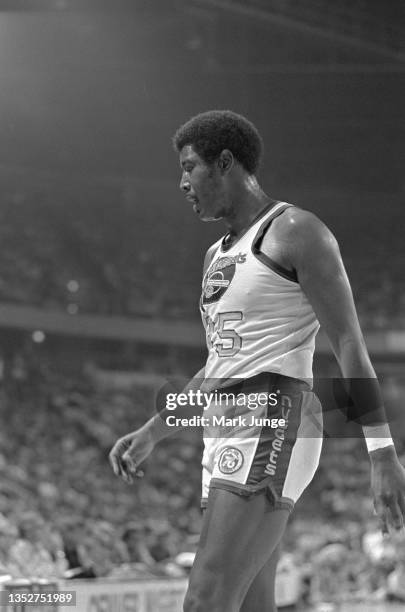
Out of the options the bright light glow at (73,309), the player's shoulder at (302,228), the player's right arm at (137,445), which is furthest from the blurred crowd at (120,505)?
the player's shoulder at (302,228)

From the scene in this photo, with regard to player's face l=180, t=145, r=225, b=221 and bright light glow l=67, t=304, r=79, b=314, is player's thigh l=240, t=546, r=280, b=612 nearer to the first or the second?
player's face l=180, t=145, r=225, b=221

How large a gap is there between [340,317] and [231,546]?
55 cm

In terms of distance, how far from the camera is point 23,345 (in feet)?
43.5

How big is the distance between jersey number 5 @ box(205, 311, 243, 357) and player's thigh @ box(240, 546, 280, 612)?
1.58 ft

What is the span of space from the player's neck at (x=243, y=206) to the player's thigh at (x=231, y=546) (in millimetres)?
662

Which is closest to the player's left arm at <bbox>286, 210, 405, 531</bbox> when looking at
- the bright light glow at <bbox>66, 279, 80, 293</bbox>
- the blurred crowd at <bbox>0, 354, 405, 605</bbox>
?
the blurred crowd at <bbox>0, 354, 405, 605</bbox>

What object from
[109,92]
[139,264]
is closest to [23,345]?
[139,264]

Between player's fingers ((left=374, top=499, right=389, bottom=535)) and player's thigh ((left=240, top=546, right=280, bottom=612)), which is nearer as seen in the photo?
player's fingers ((left=374, top=499, right=389, bottom=535))

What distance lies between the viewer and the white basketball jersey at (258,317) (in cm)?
230

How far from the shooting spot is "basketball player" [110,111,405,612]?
213 centimetres

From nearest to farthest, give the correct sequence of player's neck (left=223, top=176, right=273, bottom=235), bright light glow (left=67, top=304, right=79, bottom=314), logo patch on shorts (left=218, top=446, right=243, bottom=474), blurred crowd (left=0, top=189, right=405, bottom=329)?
logo patch on shorts (left=218, top=446, right=243, bottom=474) < player's neck (left=223, top=176, right=273, bottom=235) < blurred crowd (left=0, top=189, right=405, bottom=329) < bright light glow (left=67, top=304, right=79, bottom=314)

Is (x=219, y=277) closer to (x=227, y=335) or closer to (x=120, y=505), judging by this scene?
(x=227, y=335)

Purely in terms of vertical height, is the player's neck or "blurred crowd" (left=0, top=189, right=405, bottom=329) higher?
"blurred crowd" (left=0, top=189, right=405, bottom=329)

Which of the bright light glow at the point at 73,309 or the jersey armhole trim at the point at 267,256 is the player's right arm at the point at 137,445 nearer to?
the jersey armhole trim at the point at 267,256
